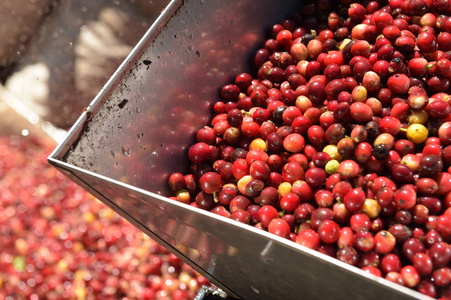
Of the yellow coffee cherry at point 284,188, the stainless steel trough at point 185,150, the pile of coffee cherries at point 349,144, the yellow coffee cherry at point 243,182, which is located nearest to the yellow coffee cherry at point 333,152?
the pile of coffee cherries at point 349,144

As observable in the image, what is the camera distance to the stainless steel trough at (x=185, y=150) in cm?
117

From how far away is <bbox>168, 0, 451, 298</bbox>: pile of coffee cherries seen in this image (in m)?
1.35

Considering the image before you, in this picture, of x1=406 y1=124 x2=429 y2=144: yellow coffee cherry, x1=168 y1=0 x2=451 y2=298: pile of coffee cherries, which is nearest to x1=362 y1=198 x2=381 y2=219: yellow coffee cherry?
x1=168 y1=0 x2=451 y2=298: pile of coffee cherries

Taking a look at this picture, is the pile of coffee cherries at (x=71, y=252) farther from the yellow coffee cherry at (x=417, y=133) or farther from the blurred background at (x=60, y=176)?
the yellow coffee cherry at (x=417, y=133)

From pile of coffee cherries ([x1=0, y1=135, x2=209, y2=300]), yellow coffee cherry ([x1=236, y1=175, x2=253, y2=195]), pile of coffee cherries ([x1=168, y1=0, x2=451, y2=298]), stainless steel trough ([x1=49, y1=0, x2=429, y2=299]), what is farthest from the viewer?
pile of coffee cherries ([x1=0, y1=135, x2=209, y2=300])

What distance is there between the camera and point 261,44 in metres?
2.38

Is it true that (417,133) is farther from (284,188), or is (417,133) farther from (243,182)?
(243,182)

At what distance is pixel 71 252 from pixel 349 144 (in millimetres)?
2033

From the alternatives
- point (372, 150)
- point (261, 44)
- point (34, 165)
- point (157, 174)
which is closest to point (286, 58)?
point (261, 44)

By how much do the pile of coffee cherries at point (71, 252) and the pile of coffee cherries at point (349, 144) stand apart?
0.79 metres

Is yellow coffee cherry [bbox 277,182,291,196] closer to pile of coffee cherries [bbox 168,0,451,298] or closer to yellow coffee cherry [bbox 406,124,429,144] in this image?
pile of coffee cherries [bbox 168,0,451,298]

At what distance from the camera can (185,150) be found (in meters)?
2.00

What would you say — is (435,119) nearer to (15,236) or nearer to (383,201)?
(383,201)

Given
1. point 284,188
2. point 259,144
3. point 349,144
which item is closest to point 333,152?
point 349,144
